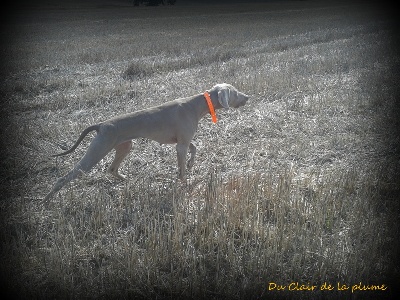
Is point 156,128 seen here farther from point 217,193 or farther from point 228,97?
point 217,193

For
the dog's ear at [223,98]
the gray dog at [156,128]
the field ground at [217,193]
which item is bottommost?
the field ground at [217,193]

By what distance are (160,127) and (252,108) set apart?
13.5 feet

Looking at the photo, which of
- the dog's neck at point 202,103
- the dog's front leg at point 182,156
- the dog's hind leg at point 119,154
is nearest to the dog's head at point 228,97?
the dog's neck at point 202,103

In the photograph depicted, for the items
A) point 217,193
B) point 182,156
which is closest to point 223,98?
point 182,156

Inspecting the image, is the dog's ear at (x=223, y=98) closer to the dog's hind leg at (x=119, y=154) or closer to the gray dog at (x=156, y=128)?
the gray dog at (x=156, y=128)

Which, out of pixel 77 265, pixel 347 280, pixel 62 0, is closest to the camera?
pixel 347 280

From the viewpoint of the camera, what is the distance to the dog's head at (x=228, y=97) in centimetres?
552

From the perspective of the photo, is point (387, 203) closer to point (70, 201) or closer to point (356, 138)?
point (356, 138)

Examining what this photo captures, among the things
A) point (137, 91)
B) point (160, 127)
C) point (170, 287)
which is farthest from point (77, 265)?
point (137, 91)

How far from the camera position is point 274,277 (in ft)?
10.8

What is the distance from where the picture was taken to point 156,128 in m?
5.15

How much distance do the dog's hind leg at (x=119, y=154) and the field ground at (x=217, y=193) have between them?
21 centimetres

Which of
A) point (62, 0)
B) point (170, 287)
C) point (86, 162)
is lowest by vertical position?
point (170, 287)

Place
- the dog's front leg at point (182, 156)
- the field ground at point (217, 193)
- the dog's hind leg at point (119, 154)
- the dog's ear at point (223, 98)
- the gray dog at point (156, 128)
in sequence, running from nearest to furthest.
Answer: the field ground at point (217, 193), the gray dog at point (156, 128), the dog's front leg at point (182, 156), the dog's hind leg at point (119, 154), the dog's ear at point (223, 98)
